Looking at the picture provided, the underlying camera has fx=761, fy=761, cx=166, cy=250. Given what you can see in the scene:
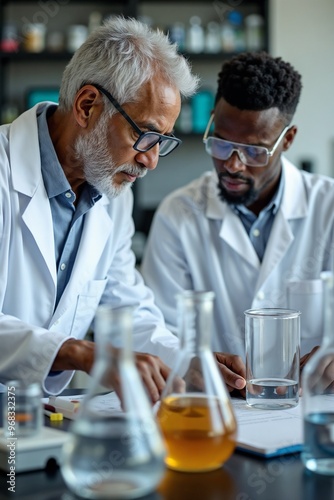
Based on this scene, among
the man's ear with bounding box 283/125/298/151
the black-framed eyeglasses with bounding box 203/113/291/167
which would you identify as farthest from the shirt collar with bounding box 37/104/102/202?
the man's ear with bounding box 283/125/298/151

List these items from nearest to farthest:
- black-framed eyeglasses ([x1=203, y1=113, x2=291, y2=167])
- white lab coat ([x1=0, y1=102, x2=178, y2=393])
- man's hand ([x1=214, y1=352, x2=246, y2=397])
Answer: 1. man's hand ([x1=214, y1=352, x2=246, y2=397])
2. white lab coat ([x1=0, y1=102, x2=178, y2=393])
3. black-framed eyeglasses ([x1=203, y1=113, x2=291, y2=167])

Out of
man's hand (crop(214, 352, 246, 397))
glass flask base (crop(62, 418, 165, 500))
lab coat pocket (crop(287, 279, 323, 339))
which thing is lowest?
lab coat pocket (crop(287, 279, 323, 339))

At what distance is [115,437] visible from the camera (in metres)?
0.88

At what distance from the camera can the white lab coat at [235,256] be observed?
96.7 inches

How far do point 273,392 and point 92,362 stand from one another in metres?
0.37

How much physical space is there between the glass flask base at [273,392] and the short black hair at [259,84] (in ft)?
3.61

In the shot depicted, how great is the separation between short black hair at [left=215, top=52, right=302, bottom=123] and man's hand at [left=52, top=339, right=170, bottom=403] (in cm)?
119

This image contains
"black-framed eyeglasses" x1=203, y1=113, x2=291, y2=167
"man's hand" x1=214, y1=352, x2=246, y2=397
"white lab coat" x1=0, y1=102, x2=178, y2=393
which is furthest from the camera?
"black-framed eyeglasses" x1=203, y1=113, x2=291, y2=167

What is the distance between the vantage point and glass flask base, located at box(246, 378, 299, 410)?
1483mm

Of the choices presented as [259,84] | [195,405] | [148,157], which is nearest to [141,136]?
[148,157]

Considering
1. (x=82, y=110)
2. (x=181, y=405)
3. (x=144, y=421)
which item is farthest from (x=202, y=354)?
(x=82, y=110)

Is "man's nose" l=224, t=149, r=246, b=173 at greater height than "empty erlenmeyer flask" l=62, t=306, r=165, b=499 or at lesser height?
lesser

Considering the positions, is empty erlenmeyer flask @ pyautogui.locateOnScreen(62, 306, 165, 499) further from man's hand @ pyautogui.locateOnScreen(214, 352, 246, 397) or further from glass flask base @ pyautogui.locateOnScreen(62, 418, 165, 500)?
man's hand @ pyautogui.locateOnScreen(214, 352, 246, 397)

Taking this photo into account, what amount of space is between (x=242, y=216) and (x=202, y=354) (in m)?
1.57
